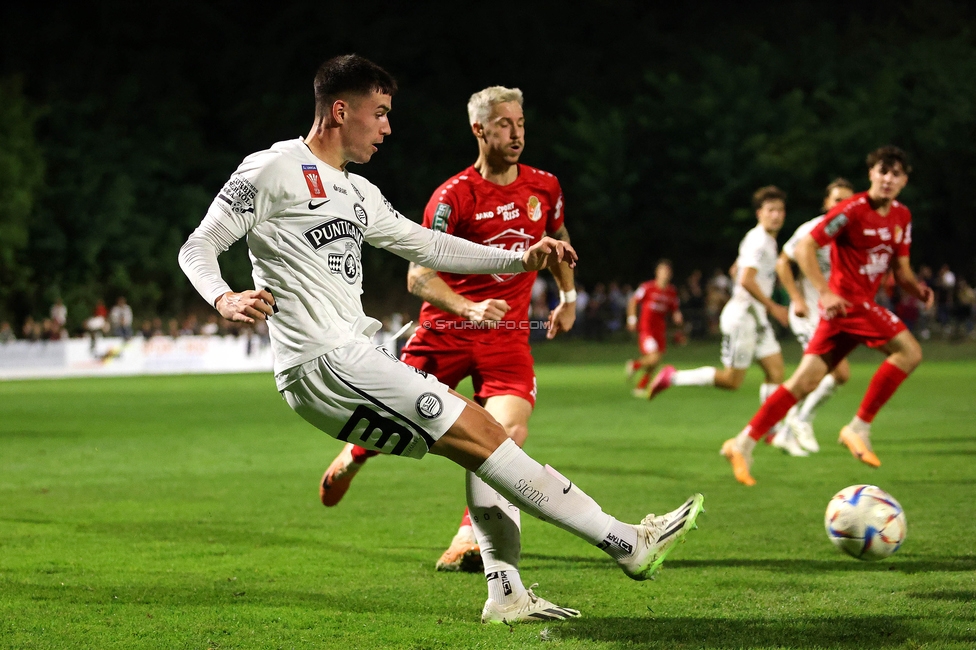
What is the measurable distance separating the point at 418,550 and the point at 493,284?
1646 mm

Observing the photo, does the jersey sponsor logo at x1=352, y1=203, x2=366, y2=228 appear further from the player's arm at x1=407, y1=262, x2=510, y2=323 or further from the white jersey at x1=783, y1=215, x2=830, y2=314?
the white jersey at x1=783, y1=215, x2=830, y2=314

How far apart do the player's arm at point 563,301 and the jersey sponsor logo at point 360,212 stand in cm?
180

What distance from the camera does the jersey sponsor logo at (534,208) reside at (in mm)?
6840

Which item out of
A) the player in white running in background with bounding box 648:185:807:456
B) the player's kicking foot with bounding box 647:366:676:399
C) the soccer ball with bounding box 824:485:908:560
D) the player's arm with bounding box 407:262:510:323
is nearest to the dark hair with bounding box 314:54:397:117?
the player's arm with bounding box 407:262:510:323

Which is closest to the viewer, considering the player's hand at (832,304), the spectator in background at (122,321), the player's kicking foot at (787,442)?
the player's hand at (832,304)

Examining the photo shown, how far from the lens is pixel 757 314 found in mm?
12430

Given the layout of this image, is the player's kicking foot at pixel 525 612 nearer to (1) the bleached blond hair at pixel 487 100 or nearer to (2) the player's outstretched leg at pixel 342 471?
Result: (2) the player's outstretched leg at pixel 342 471

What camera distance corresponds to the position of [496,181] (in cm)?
688

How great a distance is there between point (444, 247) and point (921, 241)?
44.9 meters

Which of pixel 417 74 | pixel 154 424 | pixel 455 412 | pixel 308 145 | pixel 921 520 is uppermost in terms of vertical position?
pixel 417 74

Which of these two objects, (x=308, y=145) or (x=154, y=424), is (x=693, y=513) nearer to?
(x=308, y=145)

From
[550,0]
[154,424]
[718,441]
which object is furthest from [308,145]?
[550,0]

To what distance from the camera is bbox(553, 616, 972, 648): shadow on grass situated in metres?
4.72

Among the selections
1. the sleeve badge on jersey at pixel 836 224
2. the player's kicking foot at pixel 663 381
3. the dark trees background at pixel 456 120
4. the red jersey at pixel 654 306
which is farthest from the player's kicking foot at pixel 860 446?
the dark trees background at pixel 456 120
